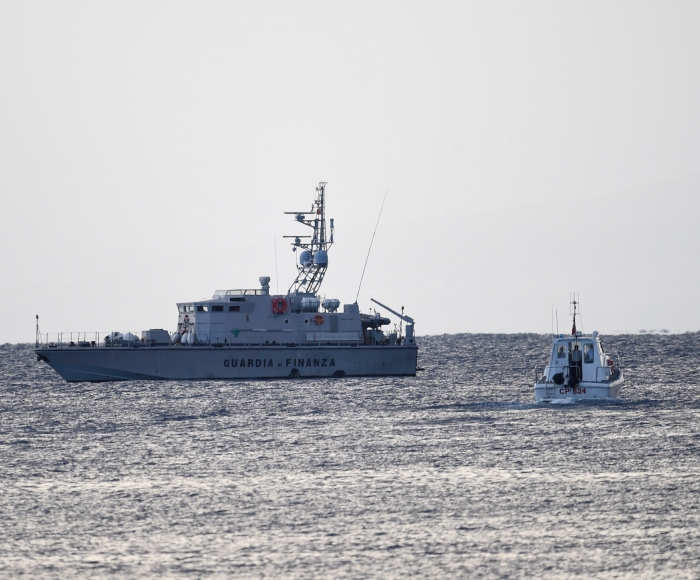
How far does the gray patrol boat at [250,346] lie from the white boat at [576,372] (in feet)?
71.0

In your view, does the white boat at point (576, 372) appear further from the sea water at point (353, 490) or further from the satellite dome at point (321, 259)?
the satellite dome at point (321, 259)

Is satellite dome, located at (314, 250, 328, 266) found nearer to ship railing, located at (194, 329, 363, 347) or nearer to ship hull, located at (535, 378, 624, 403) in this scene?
ship railing, located at (194, 329, 363, 347)

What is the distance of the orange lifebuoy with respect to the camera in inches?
2645

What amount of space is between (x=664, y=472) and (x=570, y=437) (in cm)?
728

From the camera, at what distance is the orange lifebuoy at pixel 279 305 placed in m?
67.2

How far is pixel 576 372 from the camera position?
4809cm

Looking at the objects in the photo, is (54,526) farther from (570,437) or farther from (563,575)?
(570,437)

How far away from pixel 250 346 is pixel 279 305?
9.91ft

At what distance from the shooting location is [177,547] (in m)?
22.0

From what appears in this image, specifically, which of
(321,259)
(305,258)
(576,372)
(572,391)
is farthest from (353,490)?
(305,258)

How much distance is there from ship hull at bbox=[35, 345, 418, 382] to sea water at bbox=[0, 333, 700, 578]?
43.6 feet

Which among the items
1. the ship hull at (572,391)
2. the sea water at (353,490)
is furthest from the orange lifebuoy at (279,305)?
the ship hull at (572,391)

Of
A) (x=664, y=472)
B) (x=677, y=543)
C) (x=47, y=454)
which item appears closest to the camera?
(x=677, y=543)

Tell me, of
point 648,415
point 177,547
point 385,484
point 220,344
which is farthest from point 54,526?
point 220,344
